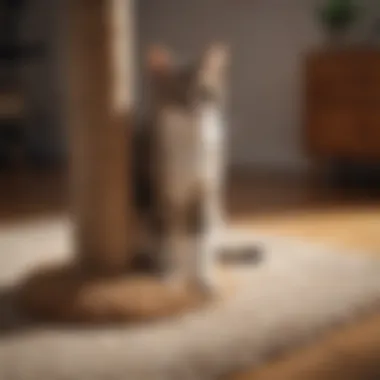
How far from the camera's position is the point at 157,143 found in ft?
6.49

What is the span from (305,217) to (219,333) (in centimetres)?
126

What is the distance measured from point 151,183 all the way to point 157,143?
101mm

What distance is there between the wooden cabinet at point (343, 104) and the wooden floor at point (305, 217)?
0.19m

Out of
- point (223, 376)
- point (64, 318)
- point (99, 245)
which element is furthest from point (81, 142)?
point (223, 376)

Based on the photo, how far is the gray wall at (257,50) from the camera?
3904 millimetres

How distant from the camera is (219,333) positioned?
1763 mm

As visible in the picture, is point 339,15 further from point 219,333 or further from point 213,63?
point 219,333

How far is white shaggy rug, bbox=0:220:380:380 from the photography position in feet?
5.24

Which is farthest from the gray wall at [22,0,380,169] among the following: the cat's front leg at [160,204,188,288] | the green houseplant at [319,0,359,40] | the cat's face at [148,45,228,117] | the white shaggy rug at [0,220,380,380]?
the cat's front leg at [160,204,188,288]

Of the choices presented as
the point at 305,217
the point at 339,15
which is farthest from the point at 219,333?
the point at 339,15

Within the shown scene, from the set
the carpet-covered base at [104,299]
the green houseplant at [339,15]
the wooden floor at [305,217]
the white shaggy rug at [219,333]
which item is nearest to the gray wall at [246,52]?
the green houseplant at [339,15]

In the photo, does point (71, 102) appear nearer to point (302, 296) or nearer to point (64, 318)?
point (64, 318)

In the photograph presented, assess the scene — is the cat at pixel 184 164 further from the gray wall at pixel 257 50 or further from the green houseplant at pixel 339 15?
the gray wall at pixel 257 50

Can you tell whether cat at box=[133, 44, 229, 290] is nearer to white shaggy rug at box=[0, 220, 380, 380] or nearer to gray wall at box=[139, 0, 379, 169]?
white shaggy rug at box=[0, 220, 380, 380]
